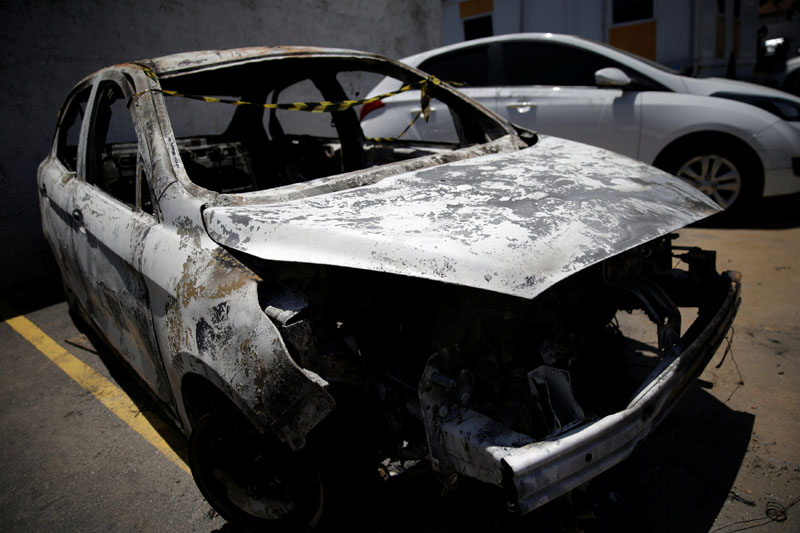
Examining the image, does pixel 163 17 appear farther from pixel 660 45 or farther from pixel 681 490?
pixel 660 45

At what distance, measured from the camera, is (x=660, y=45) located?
440 inches

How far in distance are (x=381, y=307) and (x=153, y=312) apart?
0.83 m

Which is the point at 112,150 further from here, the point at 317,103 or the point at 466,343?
the point at 466,343

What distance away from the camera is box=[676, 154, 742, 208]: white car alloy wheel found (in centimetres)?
468

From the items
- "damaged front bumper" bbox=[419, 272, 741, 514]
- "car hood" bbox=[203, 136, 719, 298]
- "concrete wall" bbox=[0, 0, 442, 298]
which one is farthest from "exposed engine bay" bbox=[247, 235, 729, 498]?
"concrete wall" bbox=[0, 0, 442, 298]

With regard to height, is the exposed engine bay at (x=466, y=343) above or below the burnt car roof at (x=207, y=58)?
below

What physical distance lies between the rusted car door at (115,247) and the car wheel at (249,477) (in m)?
0.35

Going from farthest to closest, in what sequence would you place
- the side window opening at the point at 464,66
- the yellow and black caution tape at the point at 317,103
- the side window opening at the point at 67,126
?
the side window opening at the point at 464,66
the side window opening at the point at 67,126
the yellow and black caution tape at the point at 317,103

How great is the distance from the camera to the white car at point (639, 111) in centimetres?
455

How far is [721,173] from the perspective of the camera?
4762 mm

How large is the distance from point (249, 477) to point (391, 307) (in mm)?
791

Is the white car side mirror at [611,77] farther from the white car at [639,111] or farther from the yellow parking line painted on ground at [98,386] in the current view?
the yellow parking line painted on ground at [98,386]

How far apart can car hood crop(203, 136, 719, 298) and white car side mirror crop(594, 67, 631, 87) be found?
2608 millimetres

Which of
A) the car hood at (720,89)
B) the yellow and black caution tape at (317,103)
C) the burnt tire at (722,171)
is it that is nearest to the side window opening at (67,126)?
the yellow and black caution tape at (317,103)
